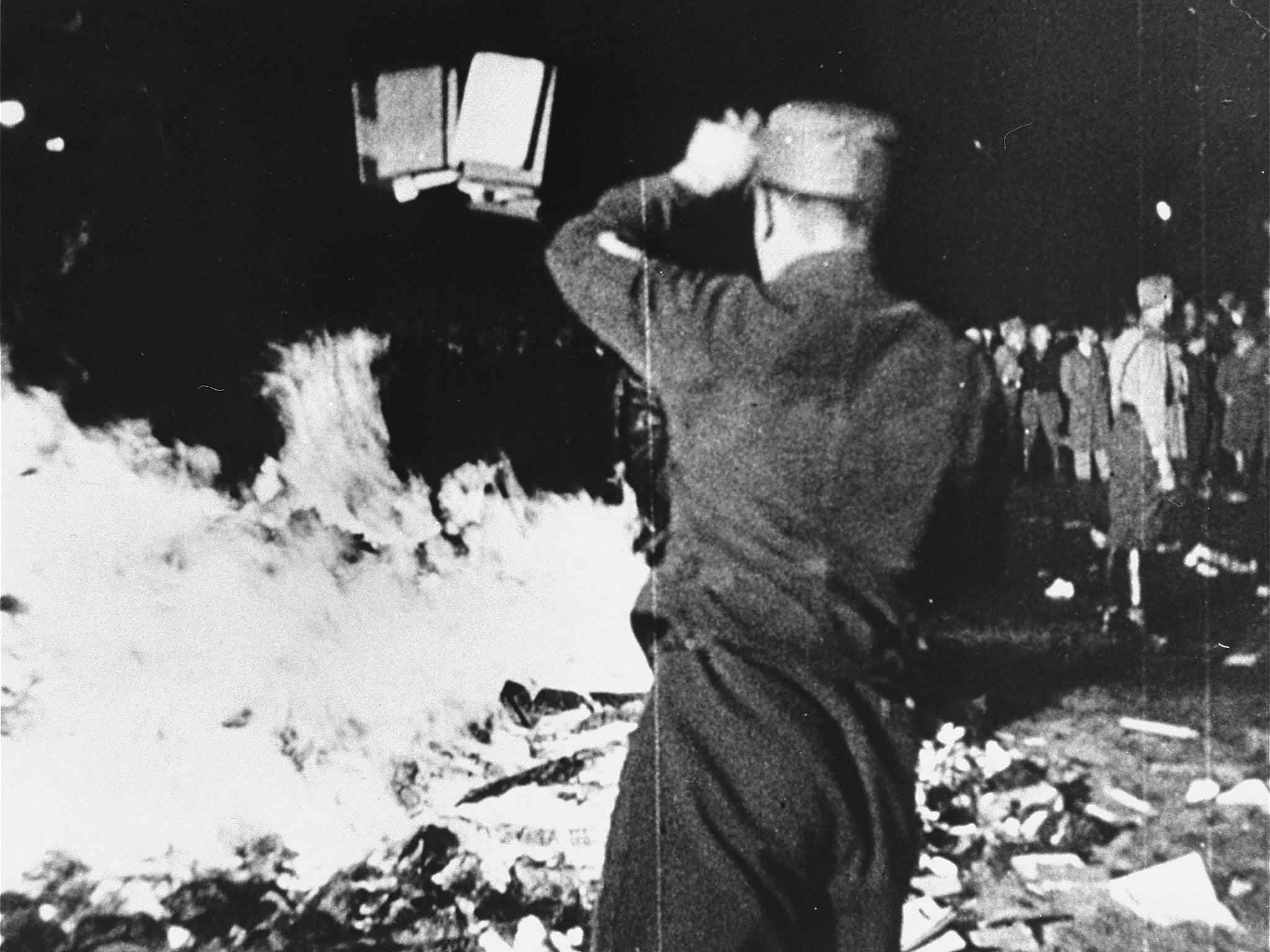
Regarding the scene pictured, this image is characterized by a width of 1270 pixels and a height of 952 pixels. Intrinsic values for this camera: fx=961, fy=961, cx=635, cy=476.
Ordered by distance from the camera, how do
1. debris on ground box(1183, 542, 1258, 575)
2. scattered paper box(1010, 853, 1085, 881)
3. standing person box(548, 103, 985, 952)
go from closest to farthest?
1. standing person box(548, 103, 985, 952)
2. scattered paper box(1010, 853, 1085, 881)
3. debris on ground box(1183, 542, 1258, 575)

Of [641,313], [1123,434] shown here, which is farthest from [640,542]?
[1123,434]

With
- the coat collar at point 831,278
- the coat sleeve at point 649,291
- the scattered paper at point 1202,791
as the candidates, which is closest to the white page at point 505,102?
the coat sleeve at point 649,291

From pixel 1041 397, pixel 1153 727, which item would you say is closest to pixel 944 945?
pixel 1153 727

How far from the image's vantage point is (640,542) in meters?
2.28

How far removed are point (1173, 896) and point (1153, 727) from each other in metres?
0.40

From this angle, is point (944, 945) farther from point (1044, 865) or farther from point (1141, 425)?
point (1141, 425)

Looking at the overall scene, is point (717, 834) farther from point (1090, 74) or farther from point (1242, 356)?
point (1090, 74)

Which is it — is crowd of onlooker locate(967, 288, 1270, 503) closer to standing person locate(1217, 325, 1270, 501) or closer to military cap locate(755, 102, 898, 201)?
standing person locate(1217, 325, 1270, 501)

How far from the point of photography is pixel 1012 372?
234 centimetres

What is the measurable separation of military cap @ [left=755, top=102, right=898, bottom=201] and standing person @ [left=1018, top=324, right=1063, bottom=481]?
1.81 feet

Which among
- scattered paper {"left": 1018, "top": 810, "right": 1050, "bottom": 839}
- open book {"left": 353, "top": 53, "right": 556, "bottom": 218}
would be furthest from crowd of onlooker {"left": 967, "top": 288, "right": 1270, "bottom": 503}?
open book {"left": 353, "top": 53, "right": 556, "bottom": 218}

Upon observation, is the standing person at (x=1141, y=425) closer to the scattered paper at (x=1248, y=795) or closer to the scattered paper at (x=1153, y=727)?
the scattered paper at (x=1153, y=727)

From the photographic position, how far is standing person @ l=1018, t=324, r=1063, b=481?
234cm

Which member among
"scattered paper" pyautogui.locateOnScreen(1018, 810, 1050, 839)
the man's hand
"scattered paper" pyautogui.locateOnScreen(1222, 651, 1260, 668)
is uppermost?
the man's hand
